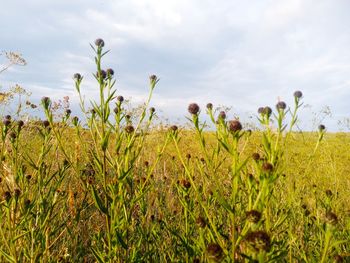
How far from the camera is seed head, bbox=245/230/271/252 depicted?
1.16 m

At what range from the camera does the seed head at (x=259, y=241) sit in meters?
1.16

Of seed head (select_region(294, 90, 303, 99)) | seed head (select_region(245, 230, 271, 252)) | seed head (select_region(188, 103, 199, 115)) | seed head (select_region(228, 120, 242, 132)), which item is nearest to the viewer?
seed head (select_region(245, 230, 271, 252))

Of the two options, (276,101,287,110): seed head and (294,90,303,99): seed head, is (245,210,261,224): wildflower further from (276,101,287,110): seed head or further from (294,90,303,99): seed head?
(294,90,303,99): seed head

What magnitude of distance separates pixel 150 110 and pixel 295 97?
0.87 meters

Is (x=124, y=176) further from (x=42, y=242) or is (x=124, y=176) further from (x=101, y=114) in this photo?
(x=42, y=242)

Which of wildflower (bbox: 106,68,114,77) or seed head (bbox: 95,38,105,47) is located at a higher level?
seed head (bbox: 95,38,105,47)

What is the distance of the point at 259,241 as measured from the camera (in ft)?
3.81

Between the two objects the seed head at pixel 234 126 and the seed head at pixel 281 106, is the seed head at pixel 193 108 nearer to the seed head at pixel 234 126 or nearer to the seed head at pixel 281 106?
the seed head at pixel 234 126

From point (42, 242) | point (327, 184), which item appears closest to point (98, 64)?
point (42, 242)

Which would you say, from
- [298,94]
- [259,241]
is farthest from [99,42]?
[259,241]

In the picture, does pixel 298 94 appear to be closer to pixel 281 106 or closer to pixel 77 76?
pixel 281 106

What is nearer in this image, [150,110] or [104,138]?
[104,138]

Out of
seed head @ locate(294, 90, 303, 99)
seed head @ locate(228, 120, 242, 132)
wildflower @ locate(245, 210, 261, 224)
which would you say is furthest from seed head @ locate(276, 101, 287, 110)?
wildflower @ locate(245, 210, 261, 224)

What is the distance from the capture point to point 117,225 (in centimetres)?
173
